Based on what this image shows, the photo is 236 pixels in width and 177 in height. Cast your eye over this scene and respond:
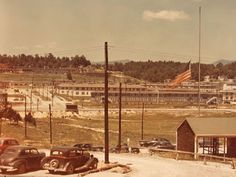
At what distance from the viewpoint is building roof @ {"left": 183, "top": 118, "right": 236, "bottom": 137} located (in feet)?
180

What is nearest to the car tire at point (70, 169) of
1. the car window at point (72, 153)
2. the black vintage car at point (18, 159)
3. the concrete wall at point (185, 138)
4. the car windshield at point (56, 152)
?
the car window at point (72, 153)

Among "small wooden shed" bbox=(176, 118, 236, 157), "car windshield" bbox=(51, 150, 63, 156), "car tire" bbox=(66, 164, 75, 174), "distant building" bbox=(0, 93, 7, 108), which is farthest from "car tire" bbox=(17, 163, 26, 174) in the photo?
"distant building" bbox=(0, 93, 7, 108)

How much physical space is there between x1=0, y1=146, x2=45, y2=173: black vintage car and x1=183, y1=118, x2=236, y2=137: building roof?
24.2 meters

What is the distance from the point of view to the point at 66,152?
109 feet

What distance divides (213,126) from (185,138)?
149 inches

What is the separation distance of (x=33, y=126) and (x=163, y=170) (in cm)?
6246

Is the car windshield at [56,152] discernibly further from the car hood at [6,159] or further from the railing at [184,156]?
the railing at [184,156]

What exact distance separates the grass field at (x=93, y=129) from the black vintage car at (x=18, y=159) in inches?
1116

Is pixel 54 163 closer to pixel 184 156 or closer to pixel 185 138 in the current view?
pixel 184 156

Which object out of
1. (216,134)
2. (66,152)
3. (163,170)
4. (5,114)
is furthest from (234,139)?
(5,114)

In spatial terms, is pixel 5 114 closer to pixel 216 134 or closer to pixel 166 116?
pixel 216 134

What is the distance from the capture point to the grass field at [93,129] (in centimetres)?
8159

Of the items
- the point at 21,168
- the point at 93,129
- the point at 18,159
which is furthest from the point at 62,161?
the point at 93,129

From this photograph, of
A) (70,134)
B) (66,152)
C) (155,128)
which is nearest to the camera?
(66,152)
